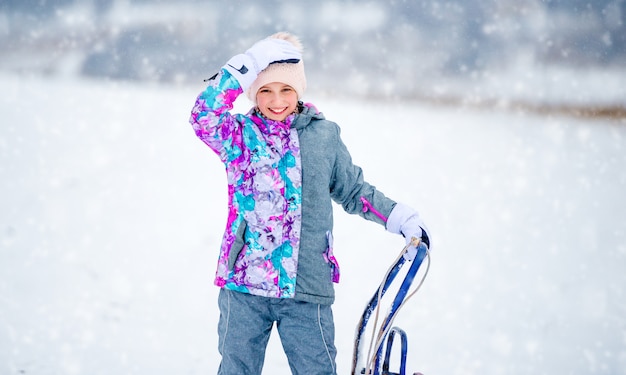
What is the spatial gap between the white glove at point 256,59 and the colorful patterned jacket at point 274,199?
0.08ft

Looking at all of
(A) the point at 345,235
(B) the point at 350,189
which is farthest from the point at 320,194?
(A) the point at 345,235

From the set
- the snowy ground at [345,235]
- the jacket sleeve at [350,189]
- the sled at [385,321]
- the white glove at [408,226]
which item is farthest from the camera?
the snowy ground at [345,235]

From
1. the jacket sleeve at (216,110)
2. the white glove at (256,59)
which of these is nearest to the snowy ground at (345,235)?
the jacket sleeve at (216,110)

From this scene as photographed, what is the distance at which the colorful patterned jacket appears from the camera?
1546 mm

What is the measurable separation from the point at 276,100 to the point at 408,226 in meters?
0.50

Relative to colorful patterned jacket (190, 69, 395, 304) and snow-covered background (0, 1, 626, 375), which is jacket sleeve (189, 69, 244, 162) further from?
snow-covered background (0, 1, 626, 375)

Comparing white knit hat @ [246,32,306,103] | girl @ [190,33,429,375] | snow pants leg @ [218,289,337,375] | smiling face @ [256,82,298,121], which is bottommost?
snow pants leg @ [218,289,337,375]

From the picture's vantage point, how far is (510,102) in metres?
5.98

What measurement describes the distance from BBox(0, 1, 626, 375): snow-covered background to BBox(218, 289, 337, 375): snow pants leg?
741mm

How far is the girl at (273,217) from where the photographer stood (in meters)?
1.55

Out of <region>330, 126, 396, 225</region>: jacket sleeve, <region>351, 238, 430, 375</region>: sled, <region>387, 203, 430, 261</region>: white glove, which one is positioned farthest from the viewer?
<region>330, 126, 396, 225</region>: jacket sleeve

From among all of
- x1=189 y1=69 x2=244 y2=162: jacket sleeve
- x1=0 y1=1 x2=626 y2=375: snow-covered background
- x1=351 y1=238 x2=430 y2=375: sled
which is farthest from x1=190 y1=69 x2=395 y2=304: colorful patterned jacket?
x1=0 y1=1 x2=626 y2=375: snow-covered background

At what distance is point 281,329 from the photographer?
1.61 meters

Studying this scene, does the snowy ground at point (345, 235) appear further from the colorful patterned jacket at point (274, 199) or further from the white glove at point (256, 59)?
the white glove at point (256, 59)
